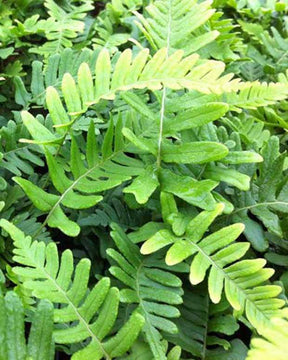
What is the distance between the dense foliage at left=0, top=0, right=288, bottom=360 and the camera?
2.84 ft

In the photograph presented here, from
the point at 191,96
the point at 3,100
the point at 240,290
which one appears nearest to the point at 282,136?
the point at 191,96

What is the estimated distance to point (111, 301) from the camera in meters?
0.85

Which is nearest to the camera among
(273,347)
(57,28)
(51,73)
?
(273,347)

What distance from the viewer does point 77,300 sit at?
2.87 feet

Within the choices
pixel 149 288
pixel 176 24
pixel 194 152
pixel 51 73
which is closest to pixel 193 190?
pixel 194 152

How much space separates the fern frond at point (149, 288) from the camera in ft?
2.95

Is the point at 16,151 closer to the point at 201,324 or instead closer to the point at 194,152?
the point at 194,152

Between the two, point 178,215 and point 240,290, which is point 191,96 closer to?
point 178,215

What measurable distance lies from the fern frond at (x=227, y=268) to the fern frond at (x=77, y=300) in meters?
0.12

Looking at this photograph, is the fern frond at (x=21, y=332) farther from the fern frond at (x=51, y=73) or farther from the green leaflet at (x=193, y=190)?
the fern frond at (x=51, y=73)

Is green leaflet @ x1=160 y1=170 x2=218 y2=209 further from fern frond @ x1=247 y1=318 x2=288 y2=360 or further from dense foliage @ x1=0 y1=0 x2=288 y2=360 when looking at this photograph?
fern frond @ x1=247 y1=318 x2=288 y2=360

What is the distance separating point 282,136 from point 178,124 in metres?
0.49

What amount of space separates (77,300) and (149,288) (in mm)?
153

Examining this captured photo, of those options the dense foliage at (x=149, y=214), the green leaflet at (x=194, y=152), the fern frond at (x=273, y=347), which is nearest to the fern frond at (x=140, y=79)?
the dense foliage at (x=149, y=214)
